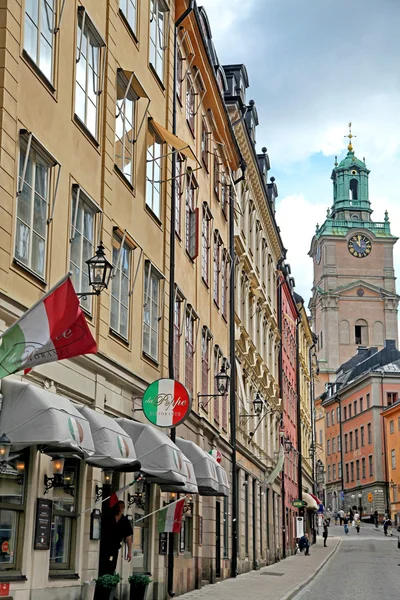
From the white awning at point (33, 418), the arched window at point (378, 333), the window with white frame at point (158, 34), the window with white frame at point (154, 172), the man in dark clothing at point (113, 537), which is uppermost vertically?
the arched window at point (378, 333)

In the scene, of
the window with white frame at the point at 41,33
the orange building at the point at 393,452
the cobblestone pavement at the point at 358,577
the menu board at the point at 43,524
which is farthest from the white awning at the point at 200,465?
the orange building at the point at 393,452

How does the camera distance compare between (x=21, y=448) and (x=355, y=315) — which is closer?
(x=21, y=448)

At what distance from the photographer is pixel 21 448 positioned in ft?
40.3

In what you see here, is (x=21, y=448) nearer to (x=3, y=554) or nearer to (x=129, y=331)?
(x=3, y=554)

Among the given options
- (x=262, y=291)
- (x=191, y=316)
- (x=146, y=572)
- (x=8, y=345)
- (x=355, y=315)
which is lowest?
(x=146, y=572)

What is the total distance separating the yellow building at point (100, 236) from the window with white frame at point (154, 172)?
0.20ft

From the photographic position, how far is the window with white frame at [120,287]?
1731 cm

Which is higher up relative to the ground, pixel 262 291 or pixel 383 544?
pixel 262 291

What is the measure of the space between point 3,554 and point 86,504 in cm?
303

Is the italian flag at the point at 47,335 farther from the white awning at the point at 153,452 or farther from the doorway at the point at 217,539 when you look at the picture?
the doorway at the point at 217,539

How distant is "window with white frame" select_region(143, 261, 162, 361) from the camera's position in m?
19.7

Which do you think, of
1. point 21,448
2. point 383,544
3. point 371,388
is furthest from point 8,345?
point 371,388

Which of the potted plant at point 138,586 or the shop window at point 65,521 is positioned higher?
the shop window at point 65,521

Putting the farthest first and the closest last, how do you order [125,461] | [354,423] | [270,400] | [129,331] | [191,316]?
[354,423] < [270,400] < [191,316] < [129,331] < [125,461]
